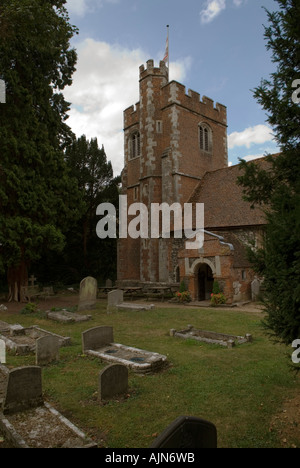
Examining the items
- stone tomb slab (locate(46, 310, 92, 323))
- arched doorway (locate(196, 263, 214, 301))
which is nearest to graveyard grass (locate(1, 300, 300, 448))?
stone tomb slab (locate(46, 310, 92, 323))

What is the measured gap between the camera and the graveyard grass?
4.43 metres

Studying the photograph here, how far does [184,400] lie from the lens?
5.39 meters

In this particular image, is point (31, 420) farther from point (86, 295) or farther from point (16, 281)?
point (16, 281)

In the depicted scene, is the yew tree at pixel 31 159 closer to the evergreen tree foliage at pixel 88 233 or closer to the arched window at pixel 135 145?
the arched window at pixel 135 145

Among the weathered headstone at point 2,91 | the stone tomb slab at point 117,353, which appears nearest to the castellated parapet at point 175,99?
the weathered headstone at point 2,91

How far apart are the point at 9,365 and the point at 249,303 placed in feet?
40.7

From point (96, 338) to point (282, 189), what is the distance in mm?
6082

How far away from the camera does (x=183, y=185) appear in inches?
890

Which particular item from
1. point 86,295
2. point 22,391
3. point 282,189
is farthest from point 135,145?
point 22,391

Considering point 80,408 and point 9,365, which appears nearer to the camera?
point 80,408

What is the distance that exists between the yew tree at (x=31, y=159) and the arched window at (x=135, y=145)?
7704 mm

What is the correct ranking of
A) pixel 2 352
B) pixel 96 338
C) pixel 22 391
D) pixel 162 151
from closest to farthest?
pixel 22 391 → pixel 2 352 → pixel 96 338 → pixel 162 151

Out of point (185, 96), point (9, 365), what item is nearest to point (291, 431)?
point (9, 365)

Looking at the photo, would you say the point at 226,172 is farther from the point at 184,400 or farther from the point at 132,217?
the point at 184,400
